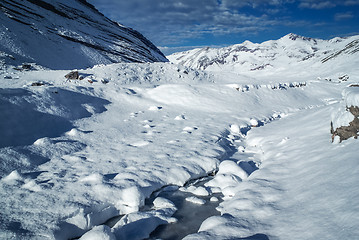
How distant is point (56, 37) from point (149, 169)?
113 feet

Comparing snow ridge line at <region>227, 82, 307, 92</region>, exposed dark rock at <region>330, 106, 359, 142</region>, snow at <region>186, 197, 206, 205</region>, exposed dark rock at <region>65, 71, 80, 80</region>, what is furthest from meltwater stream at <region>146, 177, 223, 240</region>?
snow ridge line at <region>227, 82, 307, 92</region>

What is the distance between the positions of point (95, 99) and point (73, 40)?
29292mm

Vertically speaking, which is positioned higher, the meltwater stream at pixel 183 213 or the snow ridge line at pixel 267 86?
the snow ridge line at pixel 267 86

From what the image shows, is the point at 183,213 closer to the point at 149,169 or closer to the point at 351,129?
the point at 149,169

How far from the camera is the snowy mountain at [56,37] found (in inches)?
886

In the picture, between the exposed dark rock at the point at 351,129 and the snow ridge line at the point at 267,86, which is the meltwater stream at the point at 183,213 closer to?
the exposed dark rock at the point at 351,129

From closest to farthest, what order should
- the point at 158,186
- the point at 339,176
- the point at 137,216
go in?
the point at 339,176 < the point at 137,216 < the point at 158,186

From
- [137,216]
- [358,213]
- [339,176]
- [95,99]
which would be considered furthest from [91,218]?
[95,99]

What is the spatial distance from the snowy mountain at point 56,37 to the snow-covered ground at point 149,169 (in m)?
15.1

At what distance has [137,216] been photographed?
3623 millimetres

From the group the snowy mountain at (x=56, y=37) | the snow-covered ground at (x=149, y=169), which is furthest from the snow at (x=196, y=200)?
the snowy mountain at (x=56, y=37)

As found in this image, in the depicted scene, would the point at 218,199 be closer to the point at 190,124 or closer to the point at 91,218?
the point at 91,218

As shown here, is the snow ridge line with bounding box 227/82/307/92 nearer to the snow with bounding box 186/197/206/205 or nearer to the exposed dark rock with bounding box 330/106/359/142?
the exposed dark rock with bounding box 330/106/359/142

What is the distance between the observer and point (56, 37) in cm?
3070
